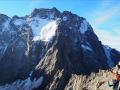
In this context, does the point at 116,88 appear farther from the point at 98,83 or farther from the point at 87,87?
the point at 87,87

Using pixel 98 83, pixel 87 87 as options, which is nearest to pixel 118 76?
pixel 98 83

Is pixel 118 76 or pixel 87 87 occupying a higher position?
pixel 118 76

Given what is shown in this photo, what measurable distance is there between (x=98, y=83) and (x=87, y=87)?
20.9 metres

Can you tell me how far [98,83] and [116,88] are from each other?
143108mm

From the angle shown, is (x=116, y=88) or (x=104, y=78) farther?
(x=104, y=78)

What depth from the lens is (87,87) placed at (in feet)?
655

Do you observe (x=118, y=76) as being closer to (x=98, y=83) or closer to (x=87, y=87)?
(x=98, y=83)

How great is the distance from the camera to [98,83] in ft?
589

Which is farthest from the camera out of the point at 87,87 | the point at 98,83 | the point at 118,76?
the point at 87,87

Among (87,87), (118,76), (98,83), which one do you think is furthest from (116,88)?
(87,87)

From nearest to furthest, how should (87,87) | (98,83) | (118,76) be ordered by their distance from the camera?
1. (118,76)
2. (98,83)
3. (87,87)

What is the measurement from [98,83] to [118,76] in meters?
144

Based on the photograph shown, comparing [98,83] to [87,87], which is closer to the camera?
[98,83]

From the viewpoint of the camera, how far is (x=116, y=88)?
37.9m
